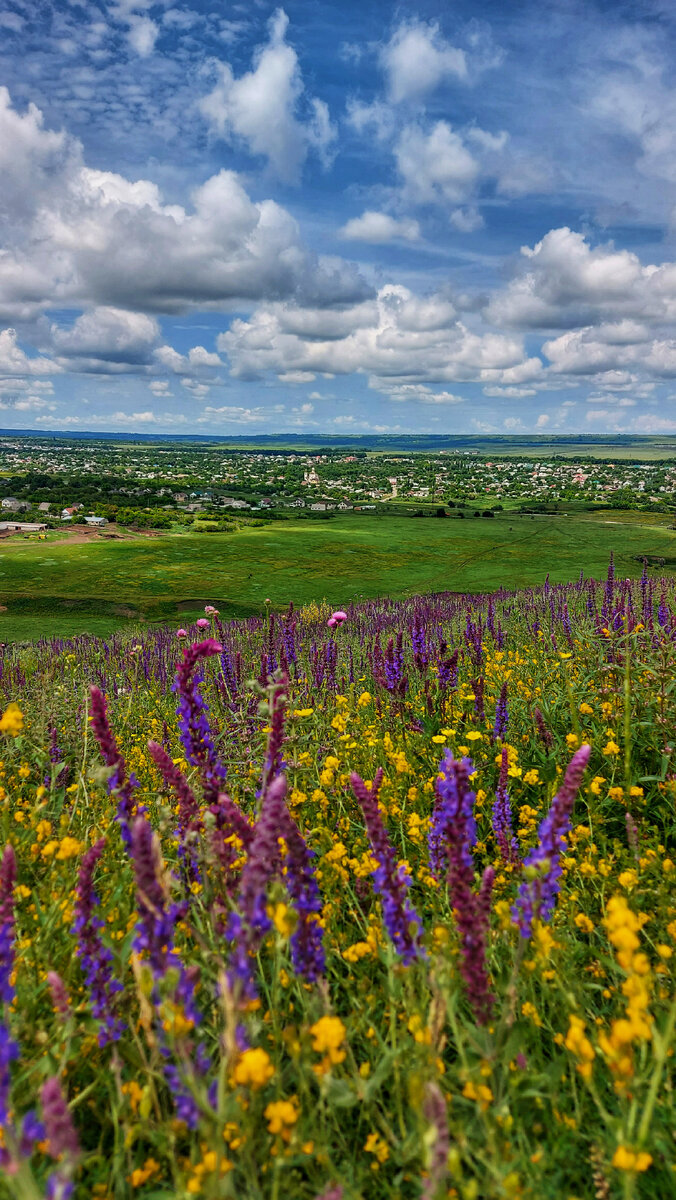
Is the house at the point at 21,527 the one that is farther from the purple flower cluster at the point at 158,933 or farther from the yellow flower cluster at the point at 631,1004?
the yellow flower cluster at the point at 631,1004

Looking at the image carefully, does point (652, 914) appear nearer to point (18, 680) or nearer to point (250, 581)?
point (18, 680)

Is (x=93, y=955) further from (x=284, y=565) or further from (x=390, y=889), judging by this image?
(x=284, y=565)

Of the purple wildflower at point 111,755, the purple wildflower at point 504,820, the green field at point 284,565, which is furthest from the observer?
the green field at point 284,565

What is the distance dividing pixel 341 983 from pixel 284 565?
67.0 meters

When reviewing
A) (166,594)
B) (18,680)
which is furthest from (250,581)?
(18,680)

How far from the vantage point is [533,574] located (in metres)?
57.6

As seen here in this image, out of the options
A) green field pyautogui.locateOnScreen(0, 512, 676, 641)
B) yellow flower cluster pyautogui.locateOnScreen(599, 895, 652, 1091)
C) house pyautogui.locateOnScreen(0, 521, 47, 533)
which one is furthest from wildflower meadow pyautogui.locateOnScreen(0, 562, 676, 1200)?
house pyautogui.locateOnScreen(0, 521, 47, 533)

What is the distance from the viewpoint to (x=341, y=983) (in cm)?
314

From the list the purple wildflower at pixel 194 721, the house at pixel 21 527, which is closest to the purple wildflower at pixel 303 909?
the purple wildflower at pixel 194 721

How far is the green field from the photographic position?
45.9m

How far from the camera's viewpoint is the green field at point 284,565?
151ft

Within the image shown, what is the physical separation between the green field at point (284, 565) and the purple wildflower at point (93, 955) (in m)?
34.4

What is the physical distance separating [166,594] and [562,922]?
171 ft

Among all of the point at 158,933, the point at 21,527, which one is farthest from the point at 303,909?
the point at 21,527
